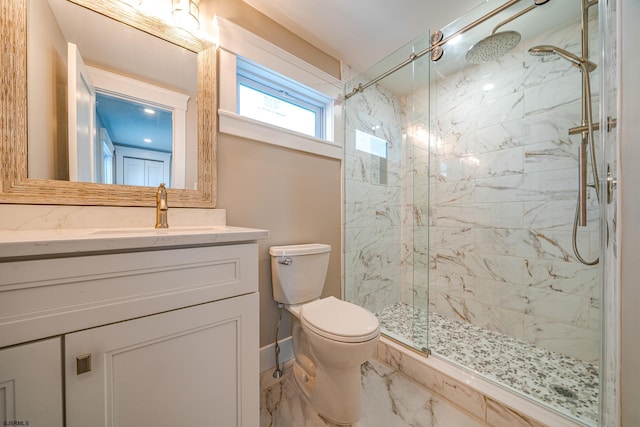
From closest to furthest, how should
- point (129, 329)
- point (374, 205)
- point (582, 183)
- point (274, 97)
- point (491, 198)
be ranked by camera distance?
point (129, 329)
point (582, 183)
point (274, 97)
point (491, 198)
point (374, 205)

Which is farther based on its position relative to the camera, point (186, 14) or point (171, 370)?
point (186, 14)

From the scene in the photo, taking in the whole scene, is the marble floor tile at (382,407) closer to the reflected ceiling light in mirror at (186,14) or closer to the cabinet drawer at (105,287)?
the cabinet drawer at (105,287)

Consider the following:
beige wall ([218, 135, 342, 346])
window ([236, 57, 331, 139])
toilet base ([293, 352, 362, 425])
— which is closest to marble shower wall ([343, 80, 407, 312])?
beige wall ([218, 135, 342, 346])

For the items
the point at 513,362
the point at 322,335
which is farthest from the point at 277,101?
the point at 513,362

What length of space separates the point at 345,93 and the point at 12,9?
1702mm

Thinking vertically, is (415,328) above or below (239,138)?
below

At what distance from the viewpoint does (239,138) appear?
4.40ft

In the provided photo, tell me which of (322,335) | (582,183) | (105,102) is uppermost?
(105,102)

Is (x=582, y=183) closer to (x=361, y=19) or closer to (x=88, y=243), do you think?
(x=361, y=19)

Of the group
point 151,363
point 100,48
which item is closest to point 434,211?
point 151,363

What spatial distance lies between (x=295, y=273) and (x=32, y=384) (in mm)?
974

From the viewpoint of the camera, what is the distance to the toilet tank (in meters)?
1.34

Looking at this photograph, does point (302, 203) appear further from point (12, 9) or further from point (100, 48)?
point (12, 9)

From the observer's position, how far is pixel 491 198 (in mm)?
1793
